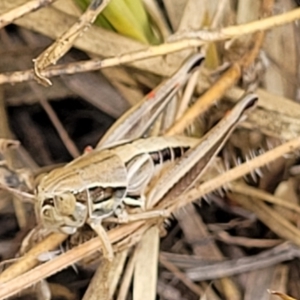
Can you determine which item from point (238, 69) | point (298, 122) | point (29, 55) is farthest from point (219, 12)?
point (29, 55)

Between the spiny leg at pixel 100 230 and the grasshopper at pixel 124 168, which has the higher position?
the grasshopper at pixel 124 168

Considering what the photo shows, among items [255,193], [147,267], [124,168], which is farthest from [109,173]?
[255,193]

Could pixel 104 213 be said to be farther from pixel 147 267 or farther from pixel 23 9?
pixel 23 9

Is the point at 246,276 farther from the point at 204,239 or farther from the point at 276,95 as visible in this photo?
the point at 276,95

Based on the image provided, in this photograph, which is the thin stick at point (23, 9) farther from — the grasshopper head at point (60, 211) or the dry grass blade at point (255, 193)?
the dry grass blade at point (255, 193)

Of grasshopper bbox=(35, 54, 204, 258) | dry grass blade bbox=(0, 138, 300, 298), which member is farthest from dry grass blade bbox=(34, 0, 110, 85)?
dry grass blade bbox=(0, 138, 300, 298)

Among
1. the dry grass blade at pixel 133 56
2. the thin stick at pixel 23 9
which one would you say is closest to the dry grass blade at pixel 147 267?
the dry grass blade at pixel 133 56
